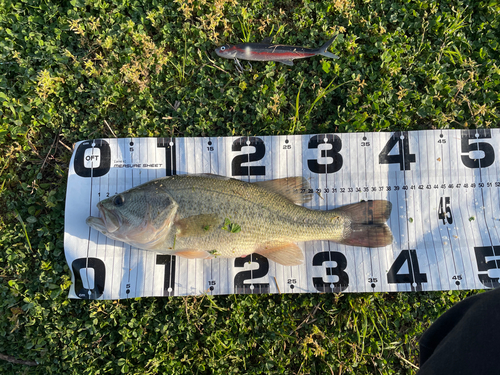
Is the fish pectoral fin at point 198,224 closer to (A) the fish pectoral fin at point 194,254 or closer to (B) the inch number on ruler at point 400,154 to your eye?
(A) the fish pectoral fin at point 194,254

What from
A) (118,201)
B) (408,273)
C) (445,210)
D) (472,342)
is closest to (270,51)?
(118,201)

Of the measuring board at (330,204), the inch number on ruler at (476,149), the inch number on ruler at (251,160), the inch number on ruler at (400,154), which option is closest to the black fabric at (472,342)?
the measuring board at (330,204)

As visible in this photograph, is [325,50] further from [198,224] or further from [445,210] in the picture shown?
[198,224]

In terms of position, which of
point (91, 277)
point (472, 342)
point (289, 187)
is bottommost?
point (472, 342)

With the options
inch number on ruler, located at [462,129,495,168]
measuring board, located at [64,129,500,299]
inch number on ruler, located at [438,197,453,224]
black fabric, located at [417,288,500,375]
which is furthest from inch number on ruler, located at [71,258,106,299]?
inch number on ruler, located at [462,129,495,168]

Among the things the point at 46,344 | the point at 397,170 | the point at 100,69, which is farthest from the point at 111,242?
the point at 397,170

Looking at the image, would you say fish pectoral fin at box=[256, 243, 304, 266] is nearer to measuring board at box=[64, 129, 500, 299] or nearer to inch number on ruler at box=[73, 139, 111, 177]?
measuring board at box=[64, 129, 500, 299]

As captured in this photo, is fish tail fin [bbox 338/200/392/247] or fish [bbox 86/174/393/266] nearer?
fish [bbox 86/174/393/266]

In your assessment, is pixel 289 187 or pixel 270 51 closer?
pixel 289 187
